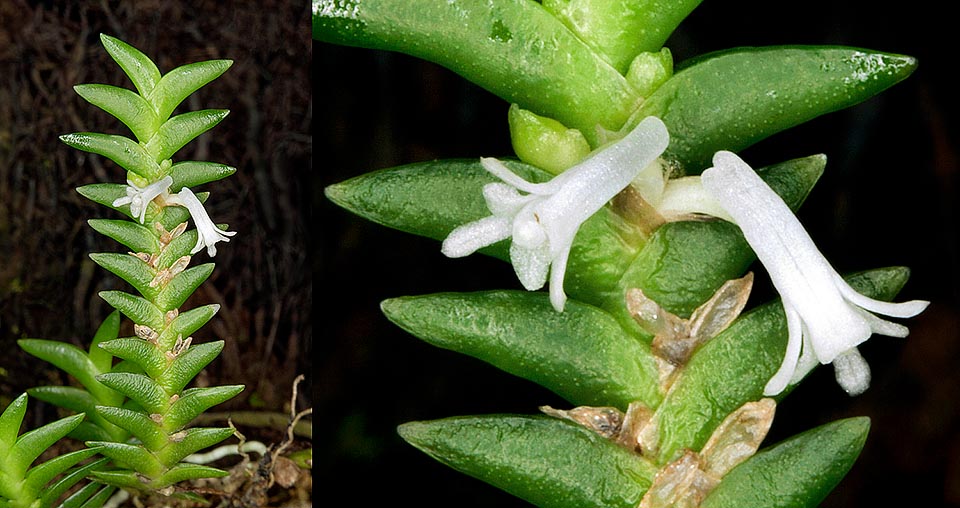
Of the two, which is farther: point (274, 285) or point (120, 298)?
point (274, 285)

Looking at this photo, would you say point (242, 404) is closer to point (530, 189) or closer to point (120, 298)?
point (120, 298)

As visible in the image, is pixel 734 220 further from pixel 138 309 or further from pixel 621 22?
pixel 138 309

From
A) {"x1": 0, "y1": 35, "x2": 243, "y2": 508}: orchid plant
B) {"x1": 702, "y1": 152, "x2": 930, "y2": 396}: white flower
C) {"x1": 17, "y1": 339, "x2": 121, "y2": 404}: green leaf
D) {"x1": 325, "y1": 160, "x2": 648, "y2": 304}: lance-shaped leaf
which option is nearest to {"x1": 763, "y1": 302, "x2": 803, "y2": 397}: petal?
{"x1": 702, "y1": 152, "x2": 930, "y2": 396}: white flower

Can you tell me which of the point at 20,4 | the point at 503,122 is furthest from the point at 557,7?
the point at 20,4

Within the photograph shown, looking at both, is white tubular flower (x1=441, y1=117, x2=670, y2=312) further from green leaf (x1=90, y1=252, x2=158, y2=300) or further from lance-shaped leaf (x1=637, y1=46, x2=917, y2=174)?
green leaf (x1=90, y1=252, x2=158, y2=300)

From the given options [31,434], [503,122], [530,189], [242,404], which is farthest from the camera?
[242,404]

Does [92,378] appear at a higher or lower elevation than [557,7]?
lower

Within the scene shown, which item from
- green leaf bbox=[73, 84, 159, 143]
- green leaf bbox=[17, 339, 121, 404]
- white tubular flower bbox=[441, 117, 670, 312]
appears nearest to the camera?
white tubular flower bbox=[441, 117, 670, 312]
